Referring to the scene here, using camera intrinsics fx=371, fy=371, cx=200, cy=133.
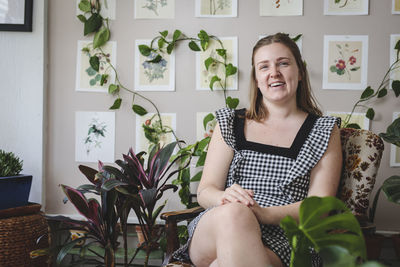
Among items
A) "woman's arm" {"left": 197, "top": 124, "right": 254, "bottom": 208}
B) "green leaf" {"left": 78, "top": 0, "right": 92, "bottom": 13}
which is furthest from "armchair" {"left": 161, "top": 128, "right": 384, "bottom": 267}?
"green leaf" {"left": 78, "top": 0, "right": 92, "bottom": 13}

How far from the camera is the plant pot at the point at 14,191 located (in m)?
1.90

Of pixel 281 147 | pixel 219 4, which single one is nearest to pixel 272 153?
pixel 281 147

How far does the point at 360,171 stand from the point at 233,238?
2.37 feet

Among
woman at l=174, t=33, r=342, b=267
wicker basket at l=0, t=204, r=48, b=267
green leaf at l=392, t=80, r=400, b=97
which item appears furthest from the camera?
green leaf at l=392, t=80, r=400, b=97

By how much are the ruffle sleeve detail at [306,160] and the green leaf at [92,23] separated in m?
1.44

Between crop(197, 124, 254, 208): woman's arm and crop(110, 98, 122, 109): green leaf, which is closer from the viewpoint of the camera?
crop(197, 124, 254, 208): woman's arm

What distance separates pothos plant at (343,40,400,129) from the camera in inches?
78.6

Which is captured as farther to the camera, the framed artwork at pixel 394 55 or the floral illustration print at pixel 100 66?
the floral illustration print at pixel 100 66

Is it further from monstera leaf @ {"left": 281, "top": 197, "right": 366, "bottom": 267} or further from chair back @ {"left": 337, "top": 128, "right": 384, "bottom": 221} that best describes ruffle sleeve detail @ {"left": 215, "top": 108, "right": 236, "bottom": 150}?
monstera leaf @ {"left": 281, "top": 197, "right": 366, "bottom": 267}

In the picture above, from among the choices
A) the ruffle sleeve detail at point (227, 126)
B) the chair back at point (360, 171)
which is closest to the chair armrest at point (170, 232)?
the ruffle sleeve detail at point (227, 126)

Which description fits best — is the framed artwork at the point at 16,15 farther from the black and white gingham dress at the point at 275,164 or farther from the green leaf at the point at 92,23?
the black and white gingham dress at the point at 275,164

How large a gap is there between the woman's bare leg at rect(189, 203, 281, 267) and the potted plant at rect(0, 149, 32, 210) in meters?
1.18

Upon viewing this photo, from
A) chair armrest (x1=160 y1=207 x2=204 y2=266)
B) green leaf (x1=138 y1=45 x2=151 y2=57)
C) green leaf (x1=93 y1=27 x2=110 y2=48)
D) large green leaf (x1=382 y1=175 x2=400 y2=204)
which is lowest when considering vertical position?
chair armrest (x1=160 y1=207 x2=204 y2=266)

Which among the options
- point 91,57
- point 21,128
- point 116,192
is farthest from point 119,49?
point 116,192
